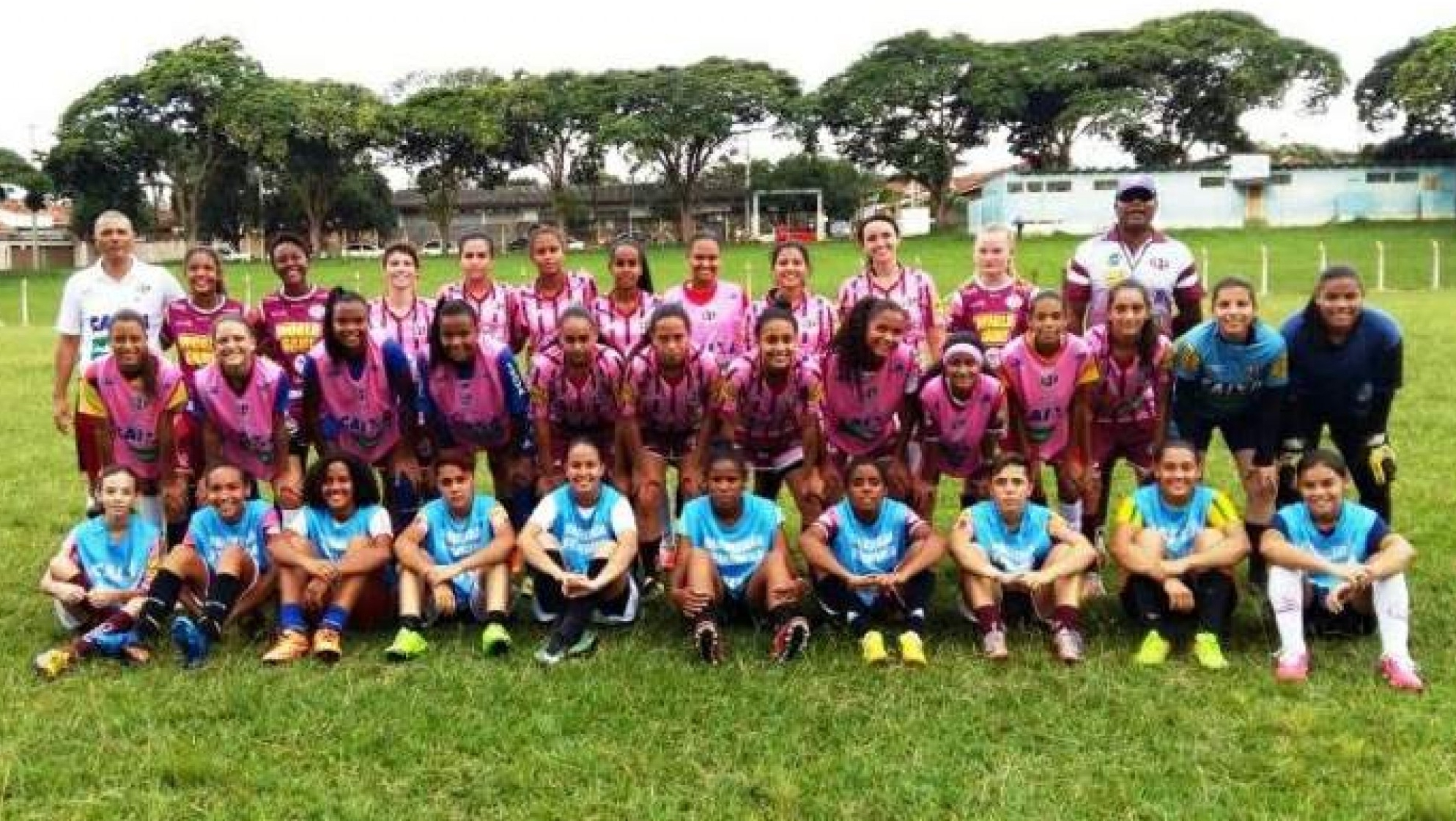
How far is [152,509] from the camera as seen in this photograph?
6332mm

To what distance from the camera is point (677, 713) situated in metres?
4.55

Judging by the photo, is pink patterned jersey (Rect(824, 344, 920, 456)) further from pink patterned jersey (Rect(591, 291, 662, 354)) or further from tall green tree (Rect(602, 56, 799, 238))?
tall green tree (Rect(602, 56, 799, 238))

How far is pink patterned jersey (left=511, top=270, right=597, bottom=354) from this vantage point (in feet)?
23.0

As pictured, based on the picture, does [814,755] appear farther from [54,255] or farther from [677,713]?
[54,255]

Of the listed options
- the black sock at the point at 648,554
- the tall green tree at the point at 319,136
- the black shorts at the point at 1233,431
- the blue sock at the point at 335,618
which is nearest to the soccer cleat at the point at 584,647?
the black sock at the point at 648,554

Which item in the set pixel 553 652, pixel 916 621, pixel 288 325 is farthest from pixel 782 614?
pixel 288 325

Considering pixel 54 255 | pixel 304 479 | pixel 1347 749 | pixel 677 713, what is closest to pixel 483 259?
pixel 304 479

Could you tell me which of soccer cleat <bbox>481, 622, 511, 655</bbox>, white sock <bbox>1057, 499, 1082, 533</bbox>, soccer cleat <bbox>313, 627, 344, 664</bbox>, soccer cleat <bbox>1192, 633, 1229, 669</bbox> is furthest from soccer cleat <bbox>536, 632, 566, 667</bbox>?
white sock <bbox>1057, 499, 1082, 533</bbox>

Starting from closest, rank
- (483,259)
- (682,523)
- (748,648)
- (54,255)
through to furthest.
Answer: (748,648)
(682,523)
(483,259)
(54,255)

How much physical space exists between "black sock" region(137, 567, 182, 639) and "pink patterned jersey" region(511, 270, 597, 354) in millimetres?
2307

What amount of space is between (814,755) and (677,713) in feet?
2.02

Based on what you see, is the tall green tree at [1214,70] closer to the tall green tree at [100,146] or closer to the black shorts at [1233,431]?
the tall green tree at [100,146]

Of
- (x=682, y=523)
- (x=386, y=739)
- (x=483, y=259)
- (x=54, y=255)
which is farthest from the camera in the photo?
(x=54, y=255)

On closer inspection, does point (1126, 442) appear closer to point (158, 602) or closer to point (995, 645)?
point (995, 645)
